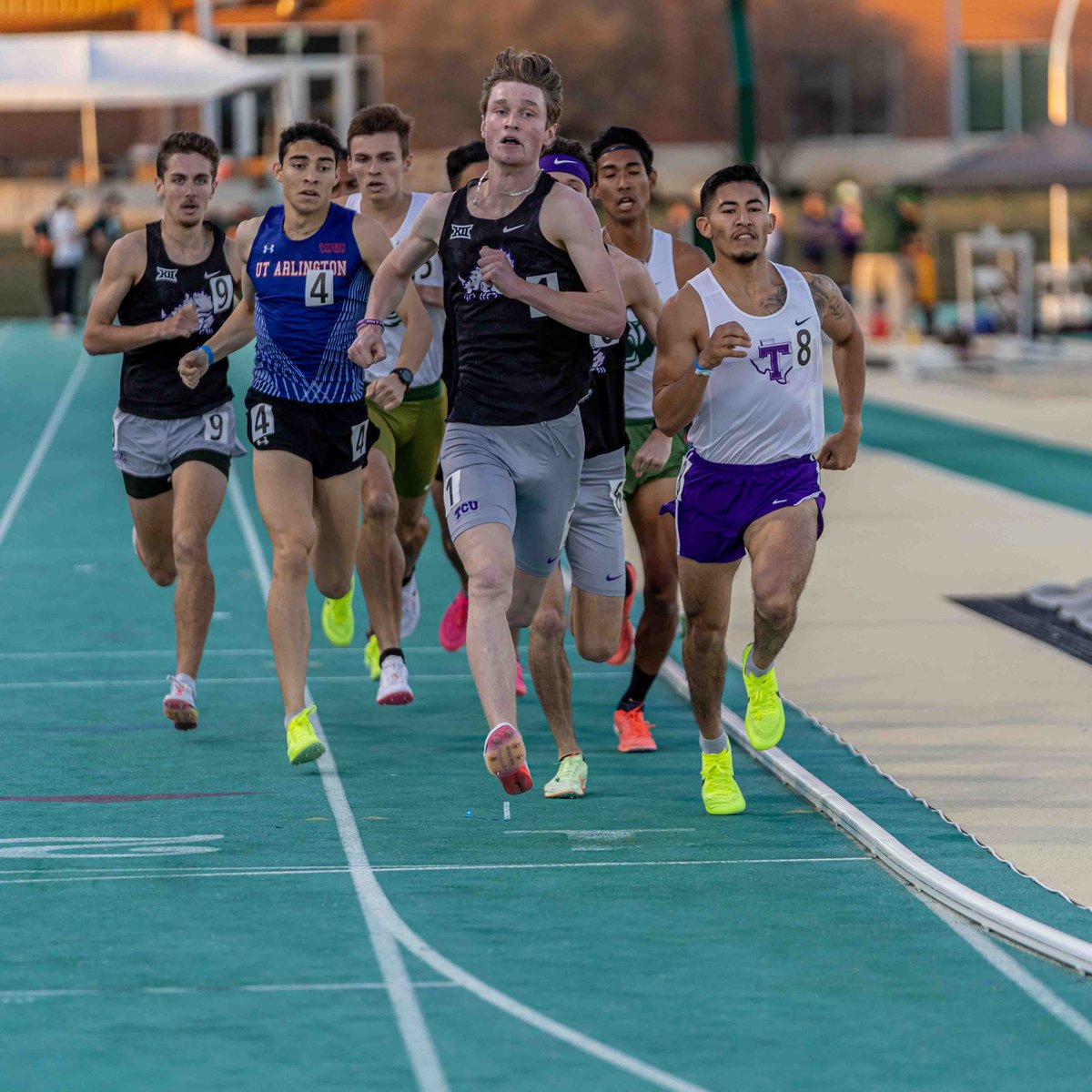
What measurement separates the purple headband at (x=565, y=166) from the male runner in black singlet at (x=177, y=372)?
1.59 meters

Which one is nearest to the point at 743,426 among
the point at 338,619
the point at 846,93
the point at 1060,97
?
the point at 338,619

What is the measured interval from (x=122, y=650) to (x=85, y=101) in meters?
30.9

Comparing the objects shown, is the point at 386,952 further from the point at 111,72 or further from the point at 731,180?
the point at 111,72

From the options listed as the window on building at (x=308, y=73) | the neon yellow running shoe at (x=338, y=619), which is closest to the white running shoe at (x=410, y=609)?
the neon yellow running shoe at (x=338, y=619)

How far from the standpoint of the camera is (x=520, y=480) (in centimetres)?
742

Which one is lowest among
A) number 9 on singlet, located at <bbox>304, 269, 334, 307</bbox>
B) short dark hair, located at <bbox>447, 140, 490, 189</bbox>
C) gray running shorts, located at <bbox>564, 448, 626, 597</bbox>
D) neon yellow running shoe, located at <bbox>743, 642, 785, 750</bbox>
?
neon yellow running shoe, located at <bbox>743, 642, 785, 750</bbox>

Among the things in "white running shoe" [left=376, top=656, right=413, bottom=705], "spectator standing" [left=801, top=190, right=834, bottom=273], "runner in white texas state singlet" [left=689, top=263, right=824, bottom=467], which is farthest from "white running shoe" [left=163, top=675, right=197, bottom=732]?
"spectator standing" [left=801, top=190, right=834, bottom=273]

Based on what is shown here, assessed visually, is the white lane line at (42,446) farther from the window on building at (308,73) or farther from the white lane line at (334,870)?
the window on building at (308,73)

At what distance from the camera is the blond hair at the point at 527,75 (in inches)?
283

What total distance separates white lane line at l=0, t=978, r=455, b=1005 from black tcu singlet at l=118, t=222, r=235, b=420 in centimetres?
388

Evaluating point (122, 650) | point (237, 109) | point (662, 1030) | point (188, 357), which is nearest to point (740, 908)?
point (662, 1030)

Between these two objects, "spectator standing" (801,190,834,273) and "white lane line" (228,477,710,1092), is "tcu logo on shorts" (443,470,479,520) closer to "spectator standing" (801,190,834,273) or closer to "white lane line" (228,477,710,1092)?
"white lane line" (228,477,710,1092)

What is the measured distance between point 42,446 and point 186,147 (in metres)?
13.1

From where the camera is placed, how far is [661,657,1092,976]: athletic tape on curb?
5.89 m
